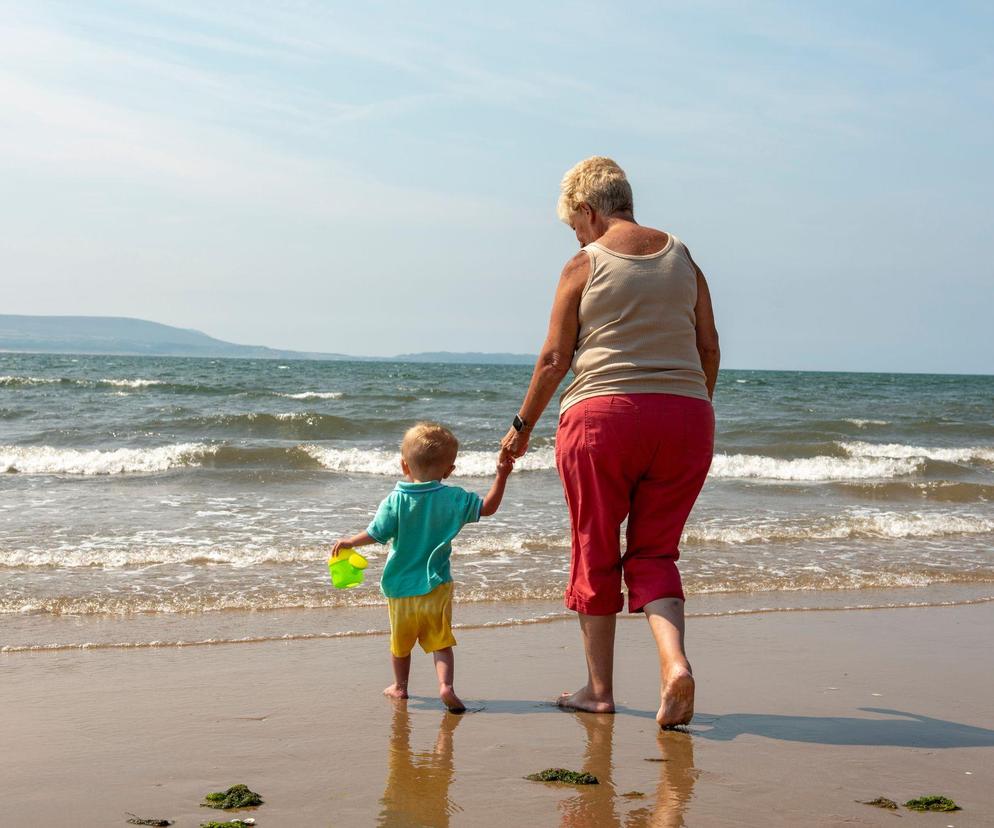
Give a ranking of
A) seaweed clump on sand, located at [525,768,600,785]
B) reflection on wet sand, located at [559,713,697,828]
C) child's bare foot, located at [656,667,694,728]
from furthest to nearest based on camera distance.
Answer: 1. child's bare foot, located at [656,667,694,728]
2. seaweed clump on sand, located at [525,768,600,785]
3. reflection on wet sand, located at [559,713,697,828]

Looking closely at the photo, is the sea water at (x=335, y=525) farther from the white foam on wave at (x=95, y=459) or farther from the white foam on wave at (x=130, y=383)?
the white foam on wave at (x=130, y=383)

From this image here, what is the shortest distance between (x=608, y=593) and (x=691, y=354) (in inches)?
33.2

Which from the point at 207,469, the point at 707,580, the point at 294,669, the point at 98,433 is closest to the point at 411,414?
the point at 98,433

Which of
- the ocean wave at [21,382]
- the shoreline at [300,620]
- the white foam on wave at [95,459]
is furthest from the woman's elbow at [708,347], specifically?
the ocean wave at [21,382]

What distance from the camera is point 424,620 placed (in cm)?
378

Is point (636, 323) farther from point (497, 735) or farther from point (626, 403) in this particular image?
point (497, 735)

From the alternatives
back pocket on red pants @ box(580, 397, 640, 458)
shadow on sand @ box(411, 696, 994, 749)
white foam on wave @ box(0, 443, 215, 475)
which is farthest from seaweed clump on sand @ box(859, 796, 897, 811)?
white foam on wave @ box(0, 443, 215, 475)

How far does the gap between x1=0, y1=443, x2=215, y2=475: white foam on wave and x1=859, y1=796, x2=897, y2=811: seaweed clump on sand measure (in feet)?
36.2

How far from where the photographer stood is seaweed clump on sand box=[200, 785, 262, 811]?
2686mm

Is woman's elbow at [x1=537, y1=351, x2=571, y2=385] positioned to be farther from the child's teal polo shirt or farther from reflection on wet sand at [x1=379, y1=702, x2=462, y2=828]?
reflection on wet sand at [x1=379, y1=702, x2=462, y2=828]

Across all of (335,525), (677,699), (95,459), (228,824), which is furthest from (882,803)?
(95,459)

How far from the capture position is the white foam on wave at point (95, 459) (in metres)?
12.6

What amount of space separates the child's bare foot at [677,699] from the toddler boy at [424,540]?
80 centimetres

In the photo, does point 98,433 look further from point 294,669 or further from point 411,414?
point 294,669
